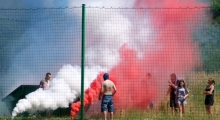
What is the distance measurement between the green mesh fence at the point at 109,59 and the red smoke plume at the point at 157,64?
0.03m

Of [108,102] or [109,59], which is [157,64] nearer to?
[108,102]

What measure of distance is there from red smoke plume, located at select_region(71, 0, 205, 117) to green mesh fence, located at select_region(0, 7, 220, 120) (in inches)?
1.1

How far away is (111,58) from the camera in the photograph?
15195 mm

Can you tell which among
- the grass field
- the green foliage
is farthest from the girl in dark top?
the green foliage

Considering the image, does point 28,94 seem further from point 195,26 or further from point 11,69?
point 195,26

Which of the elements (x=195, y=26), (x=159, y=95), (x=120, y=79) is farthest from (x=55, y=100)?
(x=195, y=26)

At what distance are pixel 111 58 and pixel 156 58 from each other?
233 centimetres

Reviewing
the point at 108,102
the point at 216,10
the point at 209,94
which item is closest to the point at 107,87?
the point at 108,102

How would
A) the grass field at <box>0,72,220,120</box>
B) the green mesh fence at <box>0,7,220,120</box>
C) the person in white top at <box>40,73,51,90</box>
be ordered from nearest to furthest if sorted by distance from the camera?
the green mesh fence at <box>0,7,220,120</box>, the grass field at <box>0,72,220,120</box>, the person in white top at <box>40,73,51,90</box>

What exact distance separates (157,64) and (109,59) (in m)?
2.68

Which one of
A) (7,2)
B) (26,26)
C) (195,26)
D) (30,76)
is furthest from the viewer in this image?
(7,2)

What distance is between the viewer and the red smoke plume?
1242 cm

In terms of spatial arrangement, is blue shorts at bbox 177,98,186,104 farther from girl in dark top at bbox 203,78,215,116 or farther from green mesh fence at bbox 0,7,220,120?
girl in dark top at bbox 203,78,215,116

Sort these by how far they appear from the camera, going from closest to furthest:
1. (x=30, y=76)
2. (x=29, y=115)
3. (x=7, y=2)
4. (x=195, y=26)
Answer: (x=195, y=26), (x=30, y=76), (x=29, y=115), (x=7, y=2)
